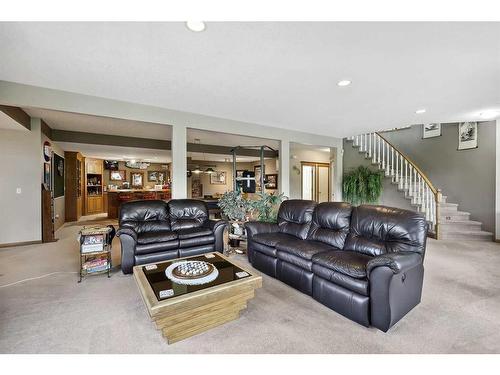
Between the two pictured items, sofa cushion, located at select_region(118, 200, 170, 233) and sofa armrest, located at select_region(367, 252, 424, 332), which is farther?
sofa cushion, located at select_region(118, 200, 170, 233)

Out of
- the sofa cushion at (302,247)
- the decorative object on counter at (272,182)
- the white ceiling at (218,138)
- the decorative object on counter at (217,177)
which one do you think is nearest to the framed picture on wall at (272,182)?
the decorative object on counter at (272,182)

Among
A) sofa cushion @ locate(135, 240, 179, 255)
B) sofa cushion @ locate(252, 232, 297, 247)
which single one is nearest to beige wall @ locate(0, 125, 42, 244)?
sofa cushion @ locate(135, 240, 179, 255)

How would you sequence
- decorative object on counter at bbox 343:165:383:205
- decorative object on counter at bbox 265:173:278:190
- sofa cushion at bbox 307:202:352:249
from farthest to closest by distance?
decorative object on counter at bbox 265:173:278:190
decorative object on counter at bbox 343:165:383:205
sofa cushion at bbox 307:202:352:249

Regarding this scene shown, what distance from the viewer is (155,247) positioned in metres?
3.19

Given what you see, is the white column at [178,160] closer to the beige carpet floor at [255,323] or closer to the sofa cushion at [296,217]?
the beige carpet floor at [255,323]

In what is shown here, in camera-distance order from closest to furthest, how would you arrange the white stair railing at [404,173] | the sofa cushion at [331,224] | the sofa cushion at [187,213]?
the sofa cushion at [331,224], the sofa cushion at [187,213], the white stair railing at [404,173]

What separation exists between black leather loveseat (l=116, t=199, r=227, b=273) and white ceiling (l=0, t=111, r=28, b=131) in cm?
224

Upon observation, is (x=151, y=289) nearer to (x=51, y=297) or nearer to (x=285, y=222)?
(x=51, y=297)

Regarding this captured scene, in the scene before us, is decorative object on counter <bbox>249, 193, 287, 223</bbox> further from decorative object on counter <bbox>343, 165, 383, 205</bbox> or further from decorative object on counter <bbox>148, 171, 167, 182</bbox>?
decorative object on counter <bbox>148, 171, 167, 182</bbox>

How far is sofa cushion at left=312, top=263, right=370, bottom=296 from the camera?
1946mm

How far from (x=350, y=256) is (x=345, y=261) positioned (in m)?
0.17

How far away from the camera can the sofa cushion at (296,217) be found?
10.5ft

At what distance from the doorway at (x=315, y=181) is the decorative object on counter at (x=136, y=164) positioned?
7148mm
